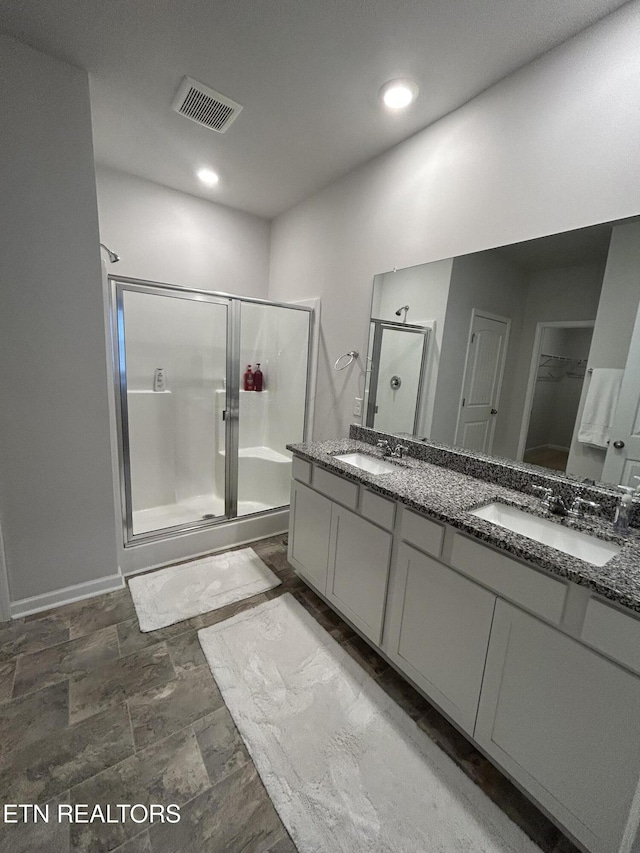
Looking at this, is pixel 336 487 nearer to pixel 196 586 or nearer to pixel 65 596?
pixel 196 586

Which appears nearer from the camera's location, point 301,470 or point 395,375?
point 301,470

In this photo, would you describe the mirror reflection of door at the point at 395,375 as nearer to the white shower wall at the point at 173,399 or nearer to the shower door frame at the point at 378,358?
the shower door frame at the point at 378,358

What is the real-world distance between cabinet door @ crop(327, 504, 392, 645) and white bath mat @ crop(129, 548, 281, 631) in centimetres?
58

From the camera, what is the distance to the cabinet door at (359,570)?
1.58 metres

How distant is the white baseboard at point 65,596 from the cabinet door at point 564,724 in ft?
6.73

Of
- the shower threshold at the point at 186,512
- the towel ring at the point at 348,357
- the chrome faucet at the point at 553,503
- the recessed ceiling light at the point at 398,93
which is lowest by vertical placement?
the shower threshold at the point at 186,512

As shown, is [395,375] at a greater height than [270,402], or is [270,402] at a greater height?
[395,375]

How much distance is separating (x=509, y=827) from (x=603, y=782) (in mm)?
385

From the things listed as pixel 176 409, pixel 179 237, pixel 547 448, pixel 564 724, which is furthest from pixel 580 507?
pixel 179 237

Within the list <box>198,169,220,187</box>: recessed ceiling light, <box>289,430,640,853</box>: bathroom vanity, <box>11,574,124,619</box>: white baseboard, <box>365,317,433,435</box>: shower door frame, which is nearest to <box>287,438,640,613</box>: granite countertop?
<box>289,430,640,853</box>: bathroom vanity

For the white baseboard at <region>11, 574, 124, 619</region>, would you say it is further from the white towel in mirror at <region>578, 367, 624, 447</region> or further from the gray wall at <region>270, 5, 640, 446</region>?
the white towel in mirror at <region>578, 367, 624, 447</region>

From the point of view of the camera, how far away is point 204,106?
1807 millimetres

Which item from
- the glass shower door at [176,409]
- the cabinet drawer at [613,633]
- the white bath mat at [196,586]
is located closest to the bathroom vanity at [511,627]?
the cabinet drawer at [613,633]

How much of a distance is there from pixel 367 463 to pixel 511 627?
3.80 feet
